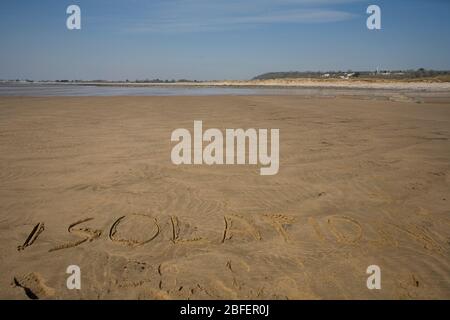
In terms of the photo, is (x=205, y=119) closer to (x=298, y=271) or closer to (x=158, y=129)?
(x=158, y=129)

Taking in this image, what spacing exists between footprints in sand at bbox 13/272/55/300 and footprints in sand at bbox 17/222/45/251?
481 mm

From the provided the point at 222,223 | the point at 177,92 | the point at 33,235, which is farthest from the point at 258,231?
the point at 177,92

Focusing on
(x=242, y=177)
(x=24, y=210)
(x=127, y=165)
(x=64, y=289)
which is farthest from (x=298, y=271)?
(x=127, y=165)

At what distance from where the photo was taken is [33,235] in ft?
10.3

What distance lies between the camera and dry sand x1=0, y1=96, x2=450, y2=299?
2527 millimetres

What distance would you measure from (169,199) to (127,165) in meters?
1.48

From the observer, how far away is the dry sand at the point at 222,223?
2.53 m

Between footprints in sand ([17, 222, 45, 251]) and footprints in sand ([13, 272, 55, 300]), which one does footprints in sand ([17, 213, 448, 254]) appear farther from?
footprints in sand ([13, 272, 55, 300])

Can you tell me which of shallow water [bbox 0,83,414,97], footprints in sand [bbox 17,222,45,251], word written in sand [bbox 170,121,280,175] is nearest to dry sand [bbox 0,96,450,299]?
footprints in sand [bbox 17,222,45,251]

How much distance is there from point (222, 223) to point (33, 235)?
1.82 metres

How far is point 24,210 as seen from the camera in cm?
362

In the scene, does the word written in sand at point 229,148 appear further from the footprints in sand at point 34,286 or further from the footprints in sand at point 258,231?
the footprints in sand at point 34,286

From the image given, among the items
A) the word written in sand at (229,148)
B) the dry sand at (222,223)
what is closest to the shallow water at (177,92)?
the word written in sand at (229,148)

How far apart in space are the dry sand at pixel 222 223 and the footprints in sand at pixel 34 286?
1 cm
